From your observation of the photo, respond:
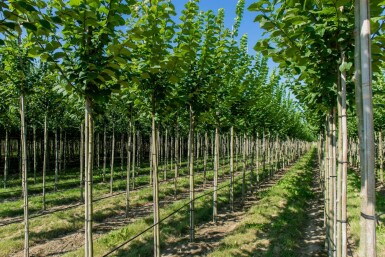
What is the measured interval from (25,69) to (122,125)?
16.6m

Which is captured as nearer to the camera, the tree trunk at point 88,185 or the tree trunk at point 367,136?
the tree trunk at point 367,136

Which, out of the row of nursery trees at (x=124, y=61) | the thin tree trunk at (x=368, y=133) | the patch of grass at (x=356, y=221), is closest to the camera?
the thin tree trunk at (x=368, y=133)

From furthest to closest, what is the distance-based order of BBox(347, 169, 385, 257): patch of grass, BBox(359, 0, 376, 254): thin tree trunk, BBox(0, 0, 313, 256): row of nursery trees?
BBox(347, 169, 385, 257): patch of grass < BBox(0, 0, 313, 256): row of nursery trees < BBox(359, 0, 376, 254): thin tree trunk

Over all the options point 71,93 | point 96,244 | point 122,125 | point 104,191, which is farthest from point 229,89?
point 122,125

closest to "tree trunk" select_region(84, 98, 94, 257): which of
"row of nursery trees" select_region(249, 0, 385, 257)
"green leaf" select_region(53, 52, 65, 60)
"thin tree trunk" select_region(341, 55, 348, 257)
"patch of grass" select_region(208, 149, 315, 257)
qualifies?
"green leaf" select_region(53, 52, 65, 60)

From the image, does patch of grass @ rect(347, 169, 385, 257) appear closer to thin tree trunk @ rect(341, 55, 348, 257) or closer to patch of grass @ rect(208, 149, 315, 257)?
patch of grass @ rect(208, 149, 315, 257)

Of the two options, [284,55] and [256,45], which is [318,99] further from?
[256,45]

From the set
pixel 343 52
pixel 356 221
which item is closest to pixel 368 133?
pixel 343 52

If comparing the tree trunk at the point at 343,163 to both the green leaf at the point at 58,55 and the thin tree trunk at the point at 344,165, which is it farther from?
the green leaf at the point at 58,55

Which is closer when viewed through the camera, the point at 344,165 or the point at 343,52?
the point at 343,52

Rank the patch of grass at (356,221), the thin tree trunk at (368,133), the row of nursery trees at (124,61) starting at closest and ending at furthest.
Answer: the thin tree trunk at (368,133)
the row of nursery trees at (124,61)
the patch of grass at (356,221)

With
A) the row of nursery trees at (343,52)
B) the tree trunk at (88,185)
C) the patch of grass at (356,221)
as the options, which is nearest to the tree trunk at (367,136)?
the row of nursery trees at (343,52)

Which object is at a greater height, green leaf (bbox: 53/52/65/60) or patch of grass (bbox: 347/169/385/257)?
green leaf (bbox: 53/52/65/60)

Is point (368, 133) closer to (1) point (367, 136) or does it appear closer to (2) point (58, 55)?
(1) point (367, 136)
